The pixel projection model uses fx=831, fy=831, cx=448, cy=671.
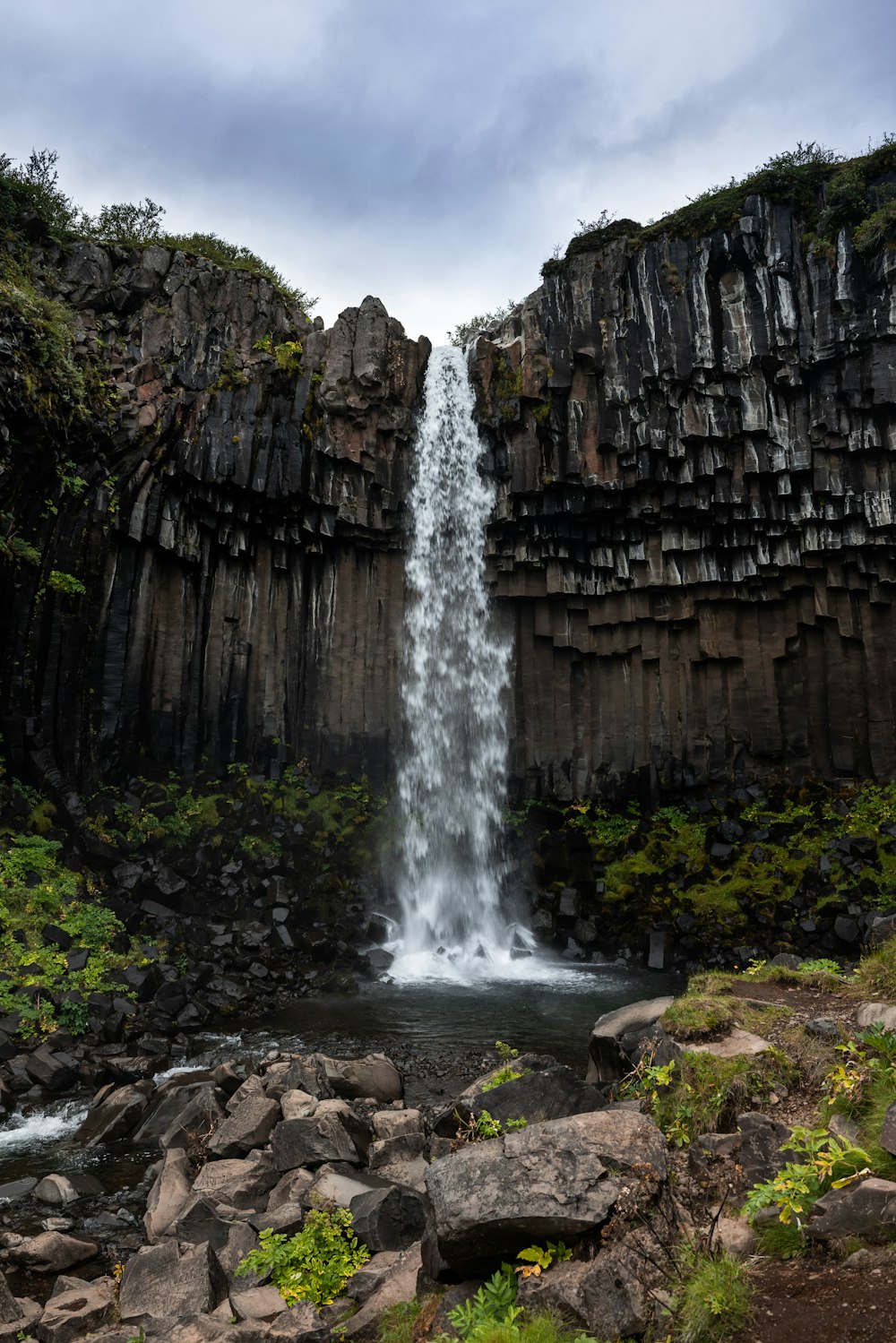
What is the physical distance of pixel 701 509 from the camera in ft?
68.5

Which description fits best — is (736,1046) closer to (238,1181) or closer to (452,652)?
(238,1181)

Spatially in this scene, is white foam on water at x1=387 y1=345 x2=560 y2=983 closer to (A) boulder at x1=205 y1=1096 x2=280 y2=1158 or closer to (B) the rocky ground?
(B) the rocky ground

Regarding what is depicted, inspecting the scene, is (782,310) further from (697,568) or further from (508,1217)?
(508,1217)

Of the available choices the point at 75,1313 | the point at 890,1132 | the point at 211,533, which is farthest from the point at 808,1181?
the point at 211,533

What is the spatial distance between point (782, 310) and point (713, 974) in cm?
1704

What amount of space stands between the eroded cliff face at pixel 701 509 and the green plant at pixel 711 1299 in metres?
18.6

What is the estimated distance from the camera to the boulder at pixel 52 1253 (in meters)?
6.68

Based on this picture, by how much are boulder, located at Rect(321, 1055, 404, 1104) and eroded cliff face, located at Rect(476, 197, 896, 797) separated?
43.4 feet

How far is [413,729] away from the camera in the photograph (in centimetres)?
2289

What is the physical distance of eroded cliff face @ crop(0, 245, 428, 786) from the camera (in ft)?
59.5

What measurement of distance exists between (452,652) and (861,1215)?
64.8 feet

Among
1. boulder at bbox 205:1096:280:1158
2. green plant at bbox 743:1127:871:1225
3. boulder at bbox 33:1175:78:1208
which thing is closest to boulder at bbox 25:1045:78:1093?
boulder at bbox 33:1175:78:1208

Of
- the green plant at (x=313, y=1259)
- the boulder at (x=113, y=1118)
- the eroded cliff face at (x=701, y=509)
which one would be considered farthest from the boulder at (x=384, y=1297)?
the eroded cliff face at (x=701, y=509)

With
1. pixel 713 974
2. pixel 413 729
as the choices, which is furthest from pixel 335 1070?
pixel 413 729
